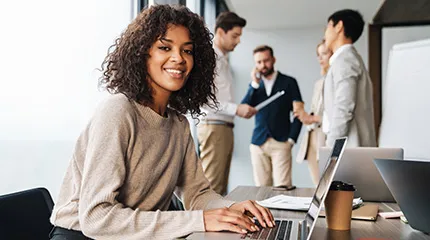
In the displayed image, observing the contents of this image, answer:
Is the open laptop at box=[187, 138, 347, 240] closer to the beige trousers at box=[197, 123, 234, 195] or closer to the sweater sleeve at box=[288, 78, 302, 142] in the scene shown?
the beige trousers at box=[197, 123, 234, 195]

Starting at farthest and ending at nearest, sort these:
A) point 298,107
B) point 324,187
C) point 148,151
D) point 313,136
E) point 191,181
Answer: point 298,107
point 313,136
point 191,181
point 148,151
point 324,187

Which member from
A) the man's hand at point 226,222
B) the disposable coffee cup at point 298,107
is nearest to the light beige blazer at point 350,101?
the disposable coffee cup at point 298,107

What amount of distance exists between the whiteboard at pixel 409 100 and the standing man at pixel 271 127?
5.87 feet

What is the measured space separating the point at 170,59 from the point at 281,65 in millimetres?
5663

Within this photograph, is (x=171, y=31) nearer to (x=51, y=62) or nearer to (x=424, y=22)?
(x=51, y=62)

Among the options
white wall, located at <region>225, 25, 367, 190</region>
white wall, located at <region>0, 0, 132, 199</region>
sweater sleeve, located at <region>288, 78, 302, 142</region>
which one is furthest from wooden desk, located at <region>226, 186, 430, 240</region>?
white wall, located at <region>225, 25, 367, 190</region>

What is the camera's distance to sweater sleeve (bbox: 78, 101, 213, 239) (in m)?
1.10

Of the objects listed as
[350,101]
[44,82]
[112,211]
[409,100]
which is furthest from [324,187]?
[350,101]

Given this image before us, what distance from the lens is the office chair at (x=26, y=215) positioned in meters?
1.17

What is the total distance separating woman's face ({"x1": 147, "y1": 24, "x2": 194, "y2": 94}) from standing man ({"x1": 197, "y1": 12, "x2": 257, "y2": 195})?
1.92 meters

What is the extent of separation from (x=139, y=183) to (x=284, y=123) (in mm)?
3135

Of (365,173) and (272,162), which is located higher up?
(365,173)

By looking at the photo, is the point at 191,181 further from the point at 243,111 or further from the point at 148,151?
the point at 243,111

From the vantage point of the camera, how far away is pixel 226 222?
1.10 meters
